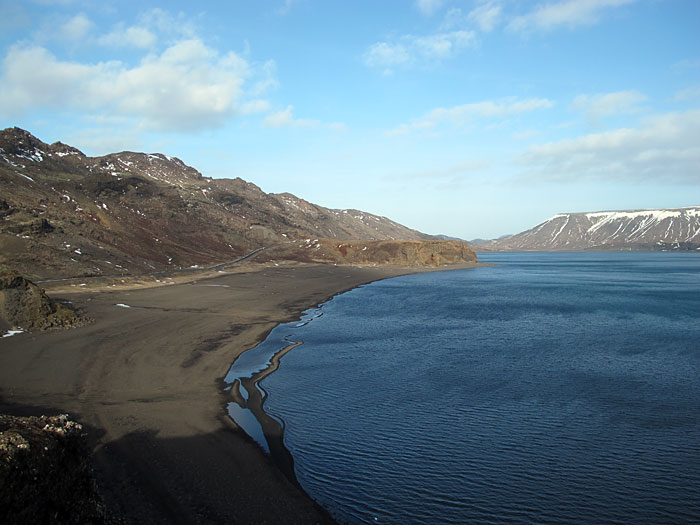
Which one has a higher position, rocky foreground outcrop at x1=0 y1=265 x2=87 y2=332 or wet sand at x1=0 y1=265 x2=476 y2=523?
rocky foreground outcrop at x1=0 y1=265 x2=87 y2=332

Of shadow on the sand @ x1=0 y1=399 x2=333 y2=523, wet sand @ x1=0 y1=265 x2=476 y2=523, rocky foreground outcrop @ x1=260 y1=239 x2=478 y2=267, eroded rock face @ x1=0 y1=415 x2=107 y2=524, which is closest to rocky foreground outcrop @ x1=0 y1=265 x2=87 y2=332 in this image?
wet sand @ x1=0 y1=265 x2=476 y2=523

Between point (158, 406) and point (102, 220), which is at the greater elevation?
point (102, 220)

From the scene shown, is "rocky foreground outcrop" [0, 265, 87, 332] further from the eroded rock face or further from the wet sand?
the eroded rock face

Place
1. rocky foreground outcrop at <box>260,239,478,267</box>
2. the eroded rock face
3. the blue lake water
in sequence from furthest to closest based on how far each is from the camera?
rocky foreground outcrop at <box>260,239,478,267</box> < the blue lake water < the eroded rock face

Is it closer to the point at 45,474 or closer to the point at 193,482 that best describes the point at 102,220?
the point at 193,482

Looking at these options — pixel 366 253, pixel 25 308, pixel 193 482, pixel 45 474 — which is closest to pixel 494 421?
pixel 193 482

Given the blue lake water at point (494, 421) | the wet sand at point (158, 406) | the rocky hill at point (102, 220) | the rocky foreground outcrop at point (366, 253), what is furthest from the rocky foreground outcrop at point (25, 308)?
the rocky foreground outcrop at point (366, 253)

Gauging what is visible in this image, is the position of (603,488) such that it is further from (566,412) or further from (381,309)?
(381,309)

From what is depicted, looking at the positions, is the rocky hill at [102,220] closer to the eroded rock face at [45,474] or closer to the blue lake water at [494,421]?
the blue lake water at [494,421]
